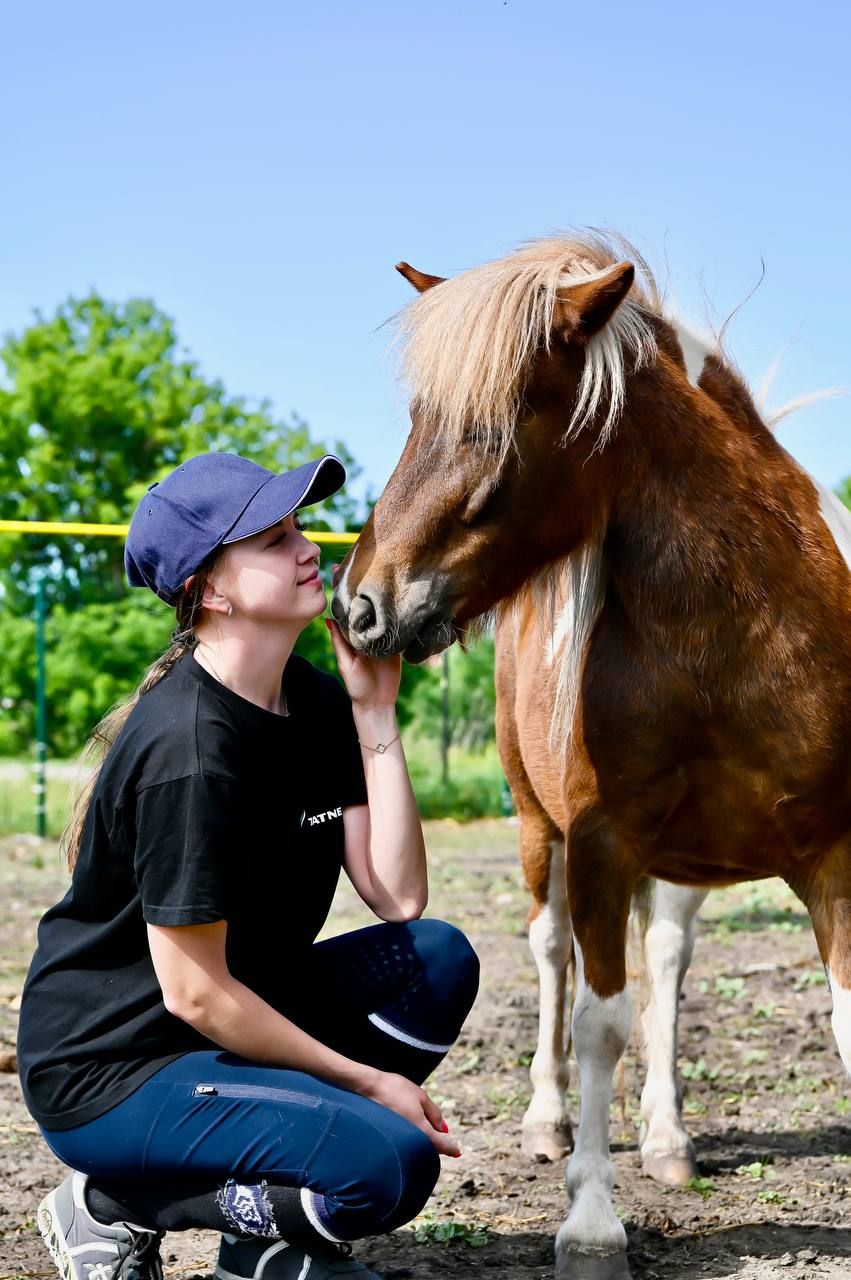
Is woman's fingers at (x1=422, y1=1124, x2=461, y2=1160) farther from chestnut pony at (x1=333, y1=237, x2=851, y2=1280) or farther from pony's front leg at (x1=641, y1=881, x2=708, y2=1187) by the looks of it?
pony's front leg at (x1=641, y1=881, x2=708, y2=1187)

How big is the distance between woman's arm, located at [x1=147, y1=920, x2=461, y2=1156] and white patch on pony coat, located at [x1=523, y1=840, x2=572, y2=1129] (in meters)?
1.50

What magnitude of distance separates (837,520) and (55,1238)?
220 cm

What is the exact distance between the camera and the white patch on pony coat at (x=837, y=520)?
9.18ft

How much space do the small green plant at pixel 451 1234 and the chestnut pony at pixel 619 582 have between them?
0.99 feet

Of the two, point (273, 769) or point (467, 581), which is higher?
point (467, 581)

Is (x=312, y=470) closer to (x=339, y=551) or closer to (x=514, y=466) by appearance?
(x=514, y=466)

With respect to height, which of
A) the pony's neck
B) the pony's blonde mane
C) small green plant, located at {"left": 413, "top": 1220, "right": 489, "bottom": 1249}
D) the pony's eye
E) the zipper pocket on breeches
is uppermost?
the pony's blonde mane

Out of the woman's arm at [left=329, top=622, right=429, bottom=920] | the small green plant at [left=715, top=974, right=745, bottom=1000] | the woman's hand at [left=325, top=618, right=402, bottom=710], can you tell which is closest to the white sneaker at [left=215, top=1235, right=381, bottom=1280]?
the woman's arm at [left=329, top=622, right=429, bottom=920]

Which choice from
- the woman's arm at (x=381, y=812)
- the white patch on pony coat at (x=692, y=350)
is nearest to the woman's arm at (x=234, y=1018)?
the woman's arm at (x=381, y=812)

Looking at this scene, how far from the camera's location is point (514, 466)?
250 cm

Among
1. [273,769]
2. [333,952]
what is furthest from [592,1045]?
[273,769]

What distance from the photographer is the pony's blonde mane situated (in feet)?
7.99

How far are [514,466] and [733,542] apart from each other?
50 cm

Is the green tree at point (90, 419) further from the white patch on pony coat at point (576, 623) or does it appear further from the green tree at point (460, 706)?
the white patch on pony coat at point (576, 623)
